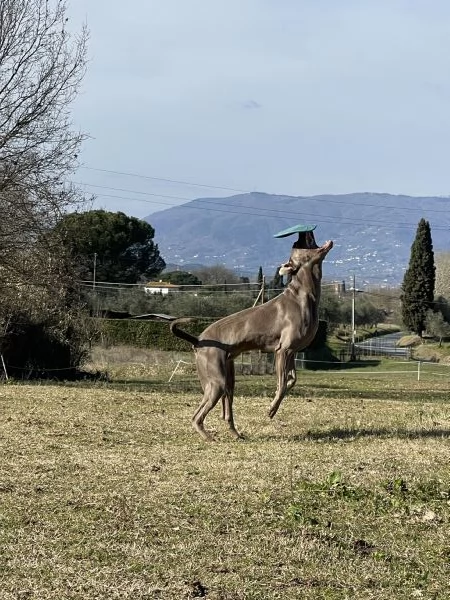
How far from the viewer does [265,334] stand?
12.7 m

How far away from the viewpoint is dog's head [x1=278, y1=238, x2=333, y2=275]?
12930mm

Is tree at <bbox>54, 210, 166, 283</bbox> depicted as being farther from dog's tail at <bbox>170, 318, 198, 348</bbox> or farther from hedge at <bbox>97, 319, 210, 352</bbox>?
dog's tail at <bbox>170, 318, 198, 348</bbox>

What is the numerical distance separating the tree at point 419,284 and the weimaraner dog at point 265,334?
216ft

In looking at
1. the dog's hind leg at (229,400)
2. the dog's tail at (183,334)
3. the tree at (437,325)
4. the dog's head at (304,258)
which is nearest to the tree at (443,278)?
the tree at (437,325)

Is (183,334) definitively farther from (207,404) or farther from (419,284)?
(419,284)

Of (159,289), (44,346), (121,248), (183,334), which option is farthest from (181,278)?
(183,334)

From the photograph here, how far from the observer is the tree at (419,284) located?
77812 millimetres

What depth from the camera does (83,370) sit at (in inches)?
1267

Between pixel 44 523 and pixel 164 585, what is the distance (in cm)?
193

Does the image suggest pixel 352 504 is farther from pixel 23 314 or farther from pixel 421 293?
pixel 421 293

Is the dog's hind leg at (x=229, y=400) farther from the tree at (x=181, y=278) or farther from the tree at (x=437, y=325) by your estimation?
the tree at (x=181, y=278)

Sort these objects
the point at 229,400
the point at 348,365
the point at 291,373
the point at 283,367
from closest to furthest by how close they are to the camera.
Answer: the point at 229,400 → the point at 283,367 → the point at 291,373 → the point at 348,365

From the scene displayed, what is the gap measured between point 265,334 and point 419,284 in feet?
222

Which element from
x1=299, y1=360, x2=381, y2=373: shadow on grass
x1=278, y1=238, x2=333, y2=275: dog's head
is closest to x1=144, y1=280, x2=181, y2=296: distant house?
x1=299, y1=360, x2=381, y2=373: shadow on grass
